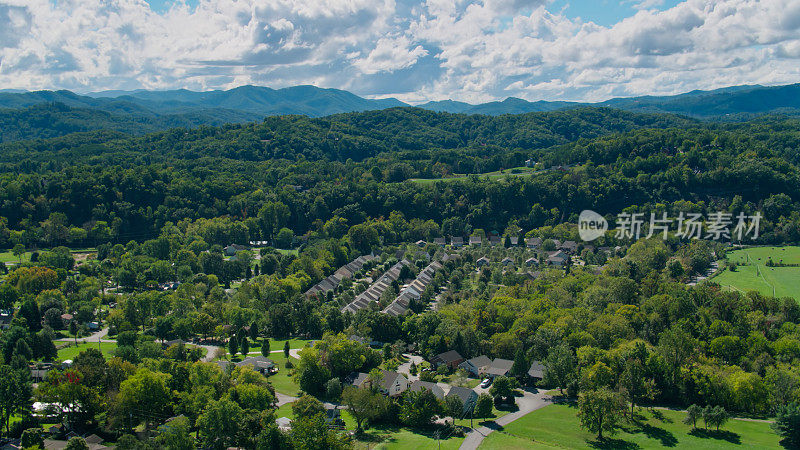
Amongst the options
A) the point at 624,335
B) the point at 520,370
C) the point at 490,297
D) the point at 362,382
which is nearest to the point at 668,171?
the point at 490,297

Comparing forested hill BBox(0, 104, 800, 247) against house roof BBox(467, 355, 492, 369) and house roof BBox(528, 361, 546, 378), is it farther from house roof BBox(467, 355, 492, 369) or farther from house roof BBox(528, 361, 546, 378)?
house roof BBox(528, 361, 546, 378)

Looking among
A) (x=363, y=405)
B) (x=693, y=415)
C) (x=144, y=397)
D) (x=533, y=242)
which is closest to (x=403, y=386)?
(x=363, y=405)

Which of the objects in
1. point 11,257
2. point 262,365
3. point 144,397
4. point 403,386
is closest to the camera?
point 144,397

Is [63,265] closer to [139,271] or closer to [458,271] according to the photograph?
[139,271]

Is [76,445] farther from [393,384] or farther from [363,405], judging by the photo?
[393,384]

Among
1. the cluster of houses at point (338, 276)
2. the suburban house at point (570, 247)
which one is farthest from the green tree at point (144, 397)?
the suburban house at point (570, 247)

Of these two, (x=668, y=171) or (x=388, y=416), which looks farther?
(x=668, y=171)
